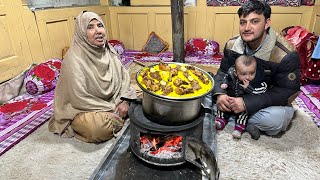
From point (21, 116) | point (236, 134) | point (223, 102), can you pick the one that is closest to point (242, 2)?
point (223, 102)

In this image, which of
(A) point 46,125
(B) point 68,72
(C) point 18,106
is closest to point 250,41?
(B) point 68,72

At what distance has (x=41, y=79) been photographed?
10.7ft

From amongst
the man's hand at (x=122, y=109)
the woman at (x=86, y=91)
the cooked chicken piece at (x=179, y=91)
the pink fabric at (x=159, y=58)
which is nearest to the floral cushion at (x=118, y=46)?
the pink fabric at (x=159, y=58)

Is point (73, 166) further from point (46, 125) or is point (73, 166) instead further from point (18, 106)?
point (18, 106)

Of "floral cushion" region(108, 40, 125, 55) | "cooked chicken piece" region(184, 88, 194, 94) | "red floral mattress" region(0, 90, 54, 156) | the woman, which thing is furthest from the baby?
"floral cushion" region(108, 40, 125, 55)

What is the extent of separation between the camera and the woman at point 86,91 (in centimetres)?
222

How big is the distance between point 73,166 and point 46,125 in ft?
2.87

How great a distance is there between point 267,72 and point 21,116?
2.74m

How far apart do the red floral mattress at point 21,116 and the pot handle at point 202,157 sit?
174cm

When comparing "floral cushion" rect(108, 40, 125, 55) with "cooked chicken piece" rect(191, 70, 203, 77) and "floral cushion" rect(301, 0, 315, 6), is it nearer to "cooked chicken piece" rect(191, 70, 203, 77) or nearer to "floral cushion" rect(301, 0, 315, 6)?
"cooked chicken piece" rect(191, 70, 203, 77)

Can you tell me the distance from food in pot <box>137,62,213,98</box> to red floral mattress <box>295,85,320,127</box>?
1617 millimetres

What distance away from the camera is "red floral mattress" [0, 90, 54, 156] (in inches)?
93.1

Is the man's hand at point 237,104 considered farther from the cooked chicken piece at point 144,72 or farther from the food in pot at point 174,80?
the cooked chicken piece at point 144,72

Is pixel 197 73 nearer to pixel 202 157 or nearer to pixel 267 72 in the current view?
pixel 202 157
